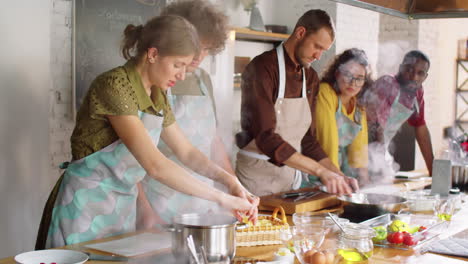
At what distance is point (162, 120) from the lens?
244cm

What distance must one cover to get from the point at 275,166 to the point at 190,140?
0.62 meters

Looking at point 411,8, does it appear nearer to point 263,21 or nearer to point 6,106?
point 263,21

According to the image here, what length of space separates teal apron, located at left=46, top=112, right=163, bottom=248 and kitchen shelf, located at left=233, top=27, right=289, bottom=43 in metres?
1.52

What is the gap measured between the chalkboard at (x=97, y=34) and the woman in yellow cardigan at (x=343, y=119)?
1294mm

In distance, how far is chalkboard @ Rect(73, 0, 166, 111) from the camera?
322 centimetres

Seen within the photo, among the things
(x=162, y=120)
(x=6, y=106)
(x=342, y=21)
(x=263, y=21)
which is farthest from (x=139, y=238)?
(x=342, y=21)

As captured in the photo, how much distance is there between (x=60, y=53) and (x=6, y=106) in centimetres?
41

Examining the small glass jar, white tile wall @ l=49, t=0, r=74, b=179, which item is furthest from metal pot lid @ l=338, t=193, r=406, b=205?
white tile wall @ l=49, t=0, r=74, b=179

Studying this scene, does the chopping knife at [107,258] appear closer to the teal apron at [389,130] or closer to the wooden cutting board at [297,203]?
the wooden cutting board at [297,203]

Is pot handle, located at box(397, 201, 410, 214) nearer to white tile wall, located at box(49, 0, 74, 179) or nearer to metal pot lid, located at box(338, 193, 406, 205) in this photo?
metal pot lid, located at box(338, 193, 406, 205)

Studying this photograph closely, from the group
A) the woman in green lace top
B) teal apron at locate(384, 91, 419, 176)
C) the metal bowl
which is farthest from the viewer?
teal apron at locate(384, 91, 419, 176)

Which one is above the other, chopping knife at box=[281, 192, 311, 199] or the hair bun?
the hair bun

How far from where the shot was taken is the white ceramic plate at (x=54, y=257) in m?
1.67

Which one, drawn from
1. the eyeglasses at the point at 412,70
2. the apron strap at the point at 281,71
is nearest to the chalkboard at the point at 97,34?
the apron strap at the point at 281,71
